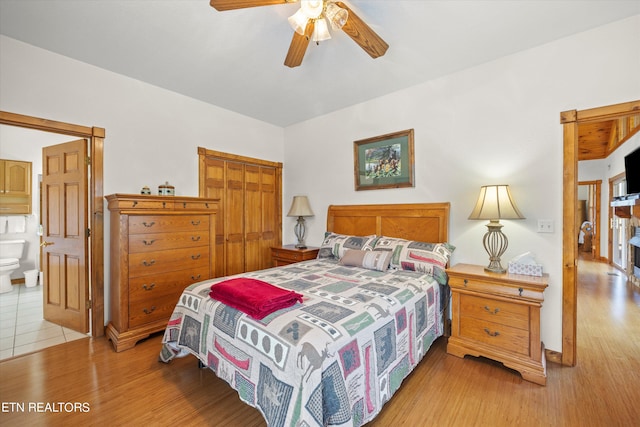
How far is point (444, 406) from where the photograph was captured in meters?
1.69

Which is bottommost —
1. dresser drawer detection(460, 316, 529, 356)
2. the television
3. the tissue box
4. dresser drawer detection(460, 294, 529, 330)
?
dresser drawer detection(460, 316, 529, 356)

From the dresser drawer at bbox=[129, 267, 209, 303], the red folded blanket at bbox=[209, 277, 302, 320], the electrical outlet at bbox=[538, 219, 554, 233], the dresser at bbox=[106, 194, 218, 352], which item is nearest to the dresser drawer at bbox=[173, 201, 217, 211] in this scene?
the dresser at bbox=[106, 194, 218, 352]

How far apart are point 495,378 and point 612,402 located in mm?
625

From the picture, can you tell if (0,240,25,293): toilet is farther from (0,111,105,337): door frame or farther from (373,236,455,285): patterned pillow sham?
(373,236,455,285): patterned pillow sham

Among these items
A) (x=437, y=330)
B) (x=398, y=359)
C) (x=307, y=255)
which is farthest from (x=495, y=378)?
(x=307, y=255)

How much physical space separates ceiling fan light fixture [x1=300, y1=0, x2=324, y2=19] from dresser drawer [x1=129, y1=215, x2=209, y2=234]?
85.0 inches

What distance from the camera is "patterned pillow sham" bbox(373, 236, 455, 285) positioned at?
241cm

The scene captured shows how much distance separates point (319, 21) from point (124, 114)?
91.1 inches

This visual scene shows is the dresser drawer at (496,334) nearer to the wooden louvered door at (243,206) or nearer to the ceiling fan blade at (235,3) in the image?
the ceiling fan blade at (235,3)

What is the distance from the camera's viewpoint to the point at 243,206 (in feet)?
12.8

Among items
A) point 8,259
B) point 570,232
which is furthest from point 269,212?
point 8,259

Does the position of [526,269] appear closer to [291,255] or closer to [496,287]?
[496,287]

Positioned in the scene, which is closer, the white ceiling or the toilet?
the white ceiling

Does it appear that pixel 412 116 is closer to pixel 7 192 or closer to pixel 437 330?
pixel 437 330
